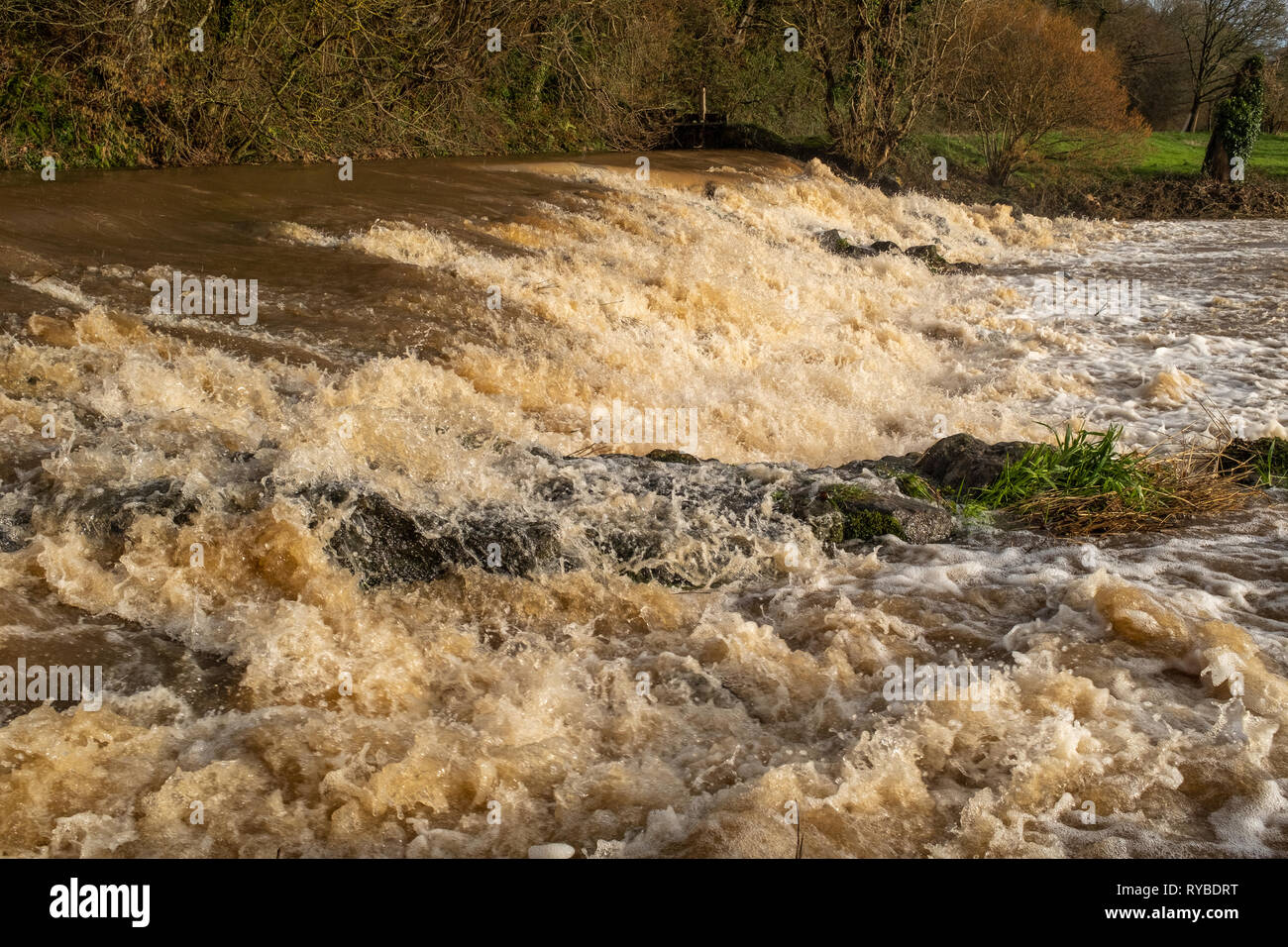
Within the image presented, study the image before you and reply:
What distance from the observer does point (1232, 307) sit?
12.2 meters

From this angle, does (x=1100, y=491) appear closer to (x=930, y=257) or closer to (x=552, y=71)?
(x=930, y=257)

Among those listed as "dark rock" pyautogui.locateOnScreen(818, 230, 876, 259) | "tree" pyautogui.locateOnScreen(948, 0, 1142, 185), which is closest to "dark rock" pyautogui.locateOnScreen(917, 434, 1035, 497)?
"dark rock" pyautogui.locateOnScreen(818, 230, 876, 259)

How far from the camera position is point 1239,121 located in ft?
74.9

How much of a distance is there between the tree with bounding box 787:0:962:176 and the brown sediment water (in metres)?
14.9

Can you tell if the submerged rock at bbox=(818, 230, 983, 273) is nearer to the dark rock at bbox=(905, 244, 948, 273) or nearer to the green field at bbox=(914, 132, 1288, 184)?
the dark rock at bbox=(905, 244, 948, 273)

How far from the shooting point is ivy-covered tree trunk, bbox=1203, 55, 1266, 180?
22.8 meters

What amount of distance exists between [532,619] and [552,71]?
60.0 feet

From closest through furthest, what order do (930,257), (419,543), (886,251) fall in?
(419,543) → (886,251) → (930,257)

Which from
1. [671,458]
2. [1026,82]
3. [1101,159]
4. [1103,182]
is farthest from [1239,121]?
[671,458]

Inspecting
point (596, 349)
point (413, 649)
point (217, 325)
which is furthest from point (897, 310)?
point (413, 649)

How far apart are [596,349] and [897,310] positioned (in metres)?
5.64

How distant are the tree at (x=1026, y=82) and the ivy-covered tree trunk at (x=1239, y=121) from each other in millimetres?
1861

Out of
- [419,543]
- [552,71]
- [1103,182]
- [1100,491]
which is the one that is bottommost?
[419,543]

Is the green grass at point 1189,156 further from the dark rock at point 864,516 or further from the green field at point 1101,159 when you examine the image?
the dark rock at point 864,516
